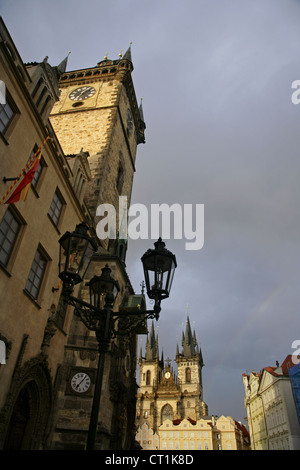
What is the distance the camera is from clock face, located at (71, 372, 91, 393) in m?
12.6

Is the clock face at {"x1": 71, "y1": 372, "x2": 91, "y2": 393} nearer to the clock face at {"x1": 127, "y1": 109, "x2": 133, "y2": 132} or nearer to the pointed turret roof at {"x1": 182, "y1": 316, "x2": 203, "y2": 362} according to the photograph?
the clock face at {"x1": 127, "y1": 109, "x2": 133, "y2": 132}

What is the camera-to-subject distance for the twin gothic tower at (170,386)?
262 ft

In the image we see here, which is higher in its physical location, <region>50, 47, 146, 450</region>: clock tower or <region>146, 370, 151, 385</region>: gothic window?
<region>146, 370, 151, 385</region>: gothic window

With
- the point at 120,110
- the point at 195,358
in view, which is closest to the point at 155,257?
the point at 120,110

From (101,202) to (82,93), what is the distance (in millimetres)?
13244

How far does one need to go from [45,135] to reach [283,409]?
131 ft

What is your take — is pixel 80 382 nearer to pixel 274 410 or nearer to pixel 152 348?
pixel 274 410

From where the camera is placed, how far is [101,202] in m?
19.7

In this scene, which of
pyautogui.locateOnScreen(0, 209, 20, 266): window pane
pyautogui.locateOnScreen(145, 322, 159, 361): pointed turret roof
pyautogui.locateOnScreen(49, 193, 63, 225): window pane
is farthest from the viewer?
pyautogui.locateOnScreen(145, 322, 159, 361): pointed turret roof

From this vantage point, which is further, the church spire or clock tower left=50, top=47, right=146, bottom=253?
the church spire

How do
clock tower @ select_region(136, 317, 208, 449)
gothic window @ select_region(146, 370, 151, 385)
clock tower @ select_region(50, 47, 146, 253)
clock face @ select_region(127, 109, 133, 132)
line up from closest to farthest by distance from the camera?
clock tower @ select_region(50, 47, 146, 253) < clock face @ select_region(127, 109, 133, 132) < clock tower @ select_region(136, 317, 208, 449) < gothic window @ select_region(146, 370, 151, 385)

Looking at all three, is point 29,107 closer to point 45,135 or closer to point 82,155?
point 45,135

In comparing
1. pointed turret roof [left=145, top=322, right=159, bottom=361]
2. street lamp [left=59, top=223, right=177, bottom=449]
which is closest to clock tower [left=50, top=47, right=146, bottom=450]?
street lamp [left=59, top=223, right=177, bottom=449]

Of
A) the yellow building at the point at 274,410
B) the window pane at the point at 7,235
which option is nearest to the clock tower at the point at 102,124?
the window pane at the point at 7,235
